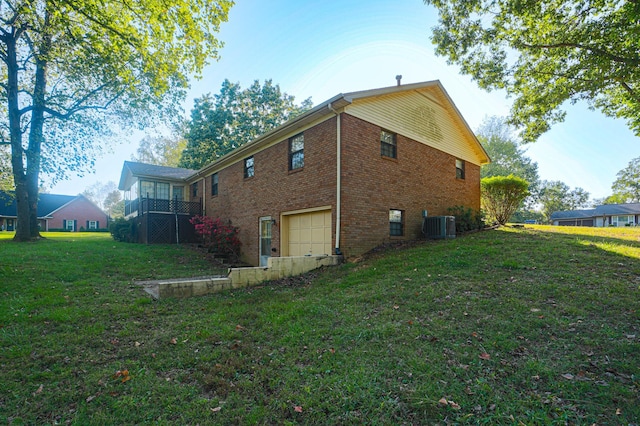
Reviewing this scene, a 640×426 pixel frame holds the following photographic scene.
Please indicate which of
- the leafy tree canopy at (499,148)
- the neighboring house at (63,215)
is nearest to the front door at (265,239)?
the leafy tree canopy at (499,148)

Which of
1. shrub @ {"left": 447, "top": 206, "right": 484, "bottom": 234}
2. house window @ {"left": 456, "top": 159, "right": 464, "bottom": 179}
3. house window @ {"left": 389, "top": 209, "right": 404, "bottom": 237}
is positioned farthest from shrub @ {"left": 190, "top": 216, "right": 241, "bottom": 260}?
house window @ {"left": 456, "top": 159, "right": 464, "bottom": 179}

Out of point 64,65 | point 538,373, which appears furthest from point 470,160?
point 64,65

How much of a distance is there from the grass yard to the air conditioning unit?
3.78 metres

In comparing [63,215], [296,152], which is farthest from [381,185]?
[63,215]

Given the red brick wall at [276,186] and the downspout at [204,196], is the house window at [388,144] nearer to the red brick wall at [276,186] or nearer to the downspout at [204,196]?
the red brick wall at [276,186]

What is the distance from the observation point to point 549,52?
9.05m

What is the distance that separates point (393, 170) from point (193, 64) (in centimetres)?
827

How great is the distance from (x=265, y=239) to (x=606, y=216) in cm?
4517

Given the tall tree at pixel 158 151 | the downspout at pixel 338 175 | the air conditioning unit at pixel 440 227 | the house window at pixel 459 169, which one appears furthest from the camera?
the tall tree at pixel 158 151

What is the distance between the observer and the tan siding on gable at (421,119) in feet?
30.1

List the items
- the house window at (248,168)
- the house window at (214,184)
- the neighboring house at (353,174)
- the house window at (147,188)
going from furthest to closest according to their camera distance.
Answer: the house window at (147,188) < the house window at (214,184) < the house window at (248,168) < the neighboring house at (353,174)

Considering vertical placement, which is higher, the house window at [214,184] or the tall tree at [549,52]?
the tall tree at [549,52]

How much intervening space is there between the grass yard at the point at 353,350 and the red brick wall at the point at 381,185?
256 cm

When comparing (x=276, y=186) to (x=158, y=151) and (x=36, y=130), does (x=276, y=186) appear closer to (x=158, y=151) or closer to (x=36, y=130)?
(x=36, y=130)
